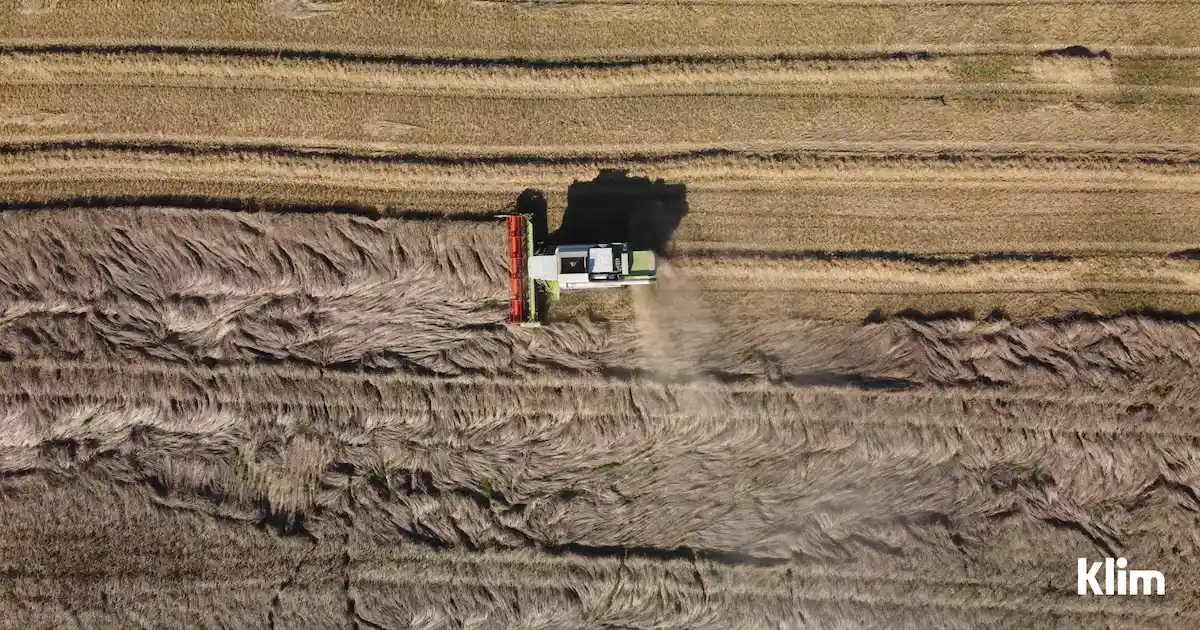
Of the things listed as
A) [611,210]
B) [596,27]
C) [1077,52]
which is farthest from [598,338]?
[1077,52]

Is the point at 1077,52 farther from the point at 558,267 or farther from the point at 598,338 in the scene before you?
the point at 558,267

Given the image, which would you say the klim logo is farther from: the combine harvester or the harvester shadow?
the harvester shadow

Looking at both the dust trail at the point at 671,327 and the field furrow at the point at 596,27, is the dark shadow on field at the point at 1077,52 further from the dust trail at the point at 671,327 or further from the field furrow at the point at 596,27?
the dust trail at the point at 671,327

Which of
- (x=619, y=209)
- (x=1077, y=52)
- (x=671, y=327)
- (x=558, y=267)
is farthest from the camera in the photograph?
(x=1077, y=52)

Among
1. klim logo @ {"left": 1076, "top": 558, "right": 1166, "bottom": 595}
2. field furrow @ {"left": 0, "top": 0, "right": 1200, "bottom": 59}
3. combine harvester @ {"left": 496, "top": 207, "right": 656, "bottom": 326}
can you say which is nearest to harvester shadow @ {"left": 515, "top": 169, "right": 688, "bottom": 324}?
combine harvester @ {"left": 496, "top": 207, "right": 656, "bottom": 326}

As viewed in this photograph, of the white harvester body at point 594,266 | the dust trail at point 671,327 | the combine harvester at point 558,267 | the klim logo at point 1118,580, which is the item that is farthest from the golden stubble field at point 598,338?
the white harvester body at point 594,266
